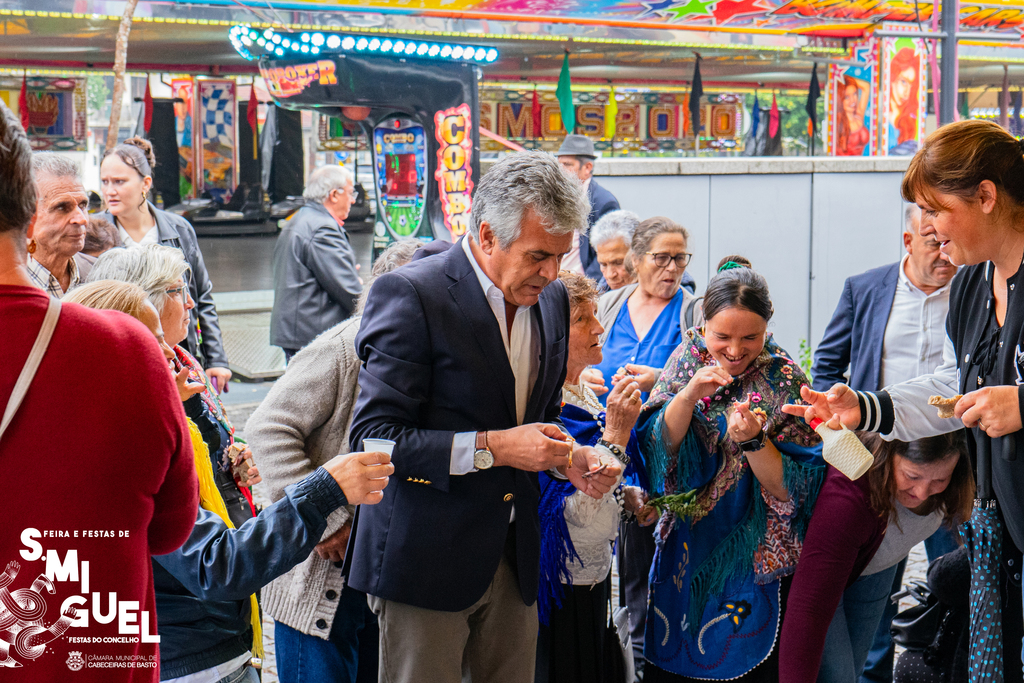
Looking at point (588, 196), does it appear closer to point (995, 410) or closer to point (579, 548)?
point (579, 548)

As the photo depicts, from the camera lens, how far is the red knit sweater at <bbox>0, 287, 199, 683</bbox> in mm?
1343

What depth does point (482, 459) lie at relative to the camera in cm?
213

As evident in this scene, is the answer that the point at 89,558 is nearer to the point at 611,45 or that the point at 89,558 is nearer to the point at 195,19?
the point at 195,19

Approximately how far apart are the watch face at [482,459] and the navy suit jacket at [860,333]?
2.39m

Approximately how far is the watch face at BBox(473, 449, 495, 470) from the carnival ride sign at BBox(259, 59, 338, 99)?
7.19 meters

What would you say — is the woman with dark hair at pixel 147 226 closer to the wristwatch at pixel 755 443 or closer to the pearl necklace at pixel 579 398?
the pearl necklace at pixel 579 398

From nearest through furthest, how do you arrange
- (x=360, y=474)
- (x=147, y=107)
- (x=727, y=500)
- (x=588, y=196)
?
(x=360, y=474), (x=727, y=500), (x=588, y=196), (x=147, y=107)

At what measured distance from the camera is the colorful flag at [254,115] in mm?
14578

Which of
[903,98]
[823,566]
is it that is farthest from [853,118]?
[823,566]

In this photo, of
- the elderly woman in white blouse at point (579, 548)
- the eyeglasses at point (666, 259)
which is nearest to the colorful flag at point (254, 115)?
the eyeglasses at point (666, 259)

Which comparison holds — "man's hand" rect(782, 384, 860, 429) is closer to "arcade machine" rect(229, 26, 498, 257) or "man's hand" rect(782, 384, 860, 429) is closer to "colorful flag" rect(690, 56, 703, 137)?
"arcade machine" rect(229, 26, 498, 257)

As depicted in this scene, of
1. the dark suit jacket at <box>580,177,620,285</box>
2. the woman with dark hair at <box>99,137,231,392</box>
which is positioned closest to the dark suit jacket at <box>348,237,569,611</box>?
the woman with dark hair at <box>99,137,231,392</box>

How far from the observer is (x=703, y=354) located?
314cm

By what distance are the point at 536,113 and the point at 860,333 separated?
12.9 m
